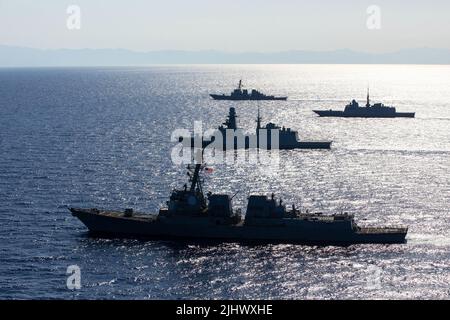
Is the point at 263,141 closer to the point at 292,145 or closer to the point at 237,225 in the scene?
the point at 292,145

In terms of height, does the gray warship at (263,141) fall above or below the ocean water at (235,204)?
above

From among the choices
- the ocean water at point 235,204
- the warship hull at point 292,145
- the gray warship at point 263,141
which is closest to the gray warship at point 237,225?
the ocean water at point 235,204

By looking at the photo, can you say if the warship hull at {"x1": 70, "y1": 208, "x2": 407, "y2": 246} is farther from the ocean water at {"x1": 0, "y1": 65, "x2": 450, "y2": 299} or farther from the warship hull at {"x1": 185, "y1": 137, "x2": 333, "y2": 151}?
the warship hull at {"x1": 185, "y1": 137, "x2": 333, "y2": 151}

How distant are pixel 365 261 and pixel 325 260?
394 cm

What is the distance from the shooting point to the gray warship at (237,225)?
246ft

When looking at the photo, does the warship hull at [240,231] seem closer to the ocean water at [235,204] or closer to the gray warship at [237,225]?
the gray warship at [237,225]

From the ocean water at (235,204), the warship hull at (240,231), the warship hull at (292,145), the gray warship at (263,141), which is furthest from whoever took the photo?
the warship hull at (292,145)

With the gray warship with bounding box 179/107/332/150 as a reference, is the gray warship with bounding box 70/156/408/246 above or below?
below

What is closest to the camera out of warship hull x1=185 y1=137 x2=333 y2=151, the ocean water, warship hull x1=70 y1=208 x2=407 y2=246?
the ocean water

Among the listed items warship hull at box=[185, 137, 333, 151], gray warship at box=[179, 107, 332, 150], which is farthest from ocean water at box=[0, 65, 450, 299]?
gray warship at box=[179, 107, 332, 150]

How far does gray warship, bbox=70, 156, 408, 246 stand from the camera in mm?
74875

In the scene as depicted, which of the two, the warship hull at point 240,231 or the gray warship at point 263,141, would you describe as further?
the gray warship at point 263,141

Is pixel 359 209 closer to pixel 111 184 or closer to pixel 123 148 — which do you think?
pixel 111 184
